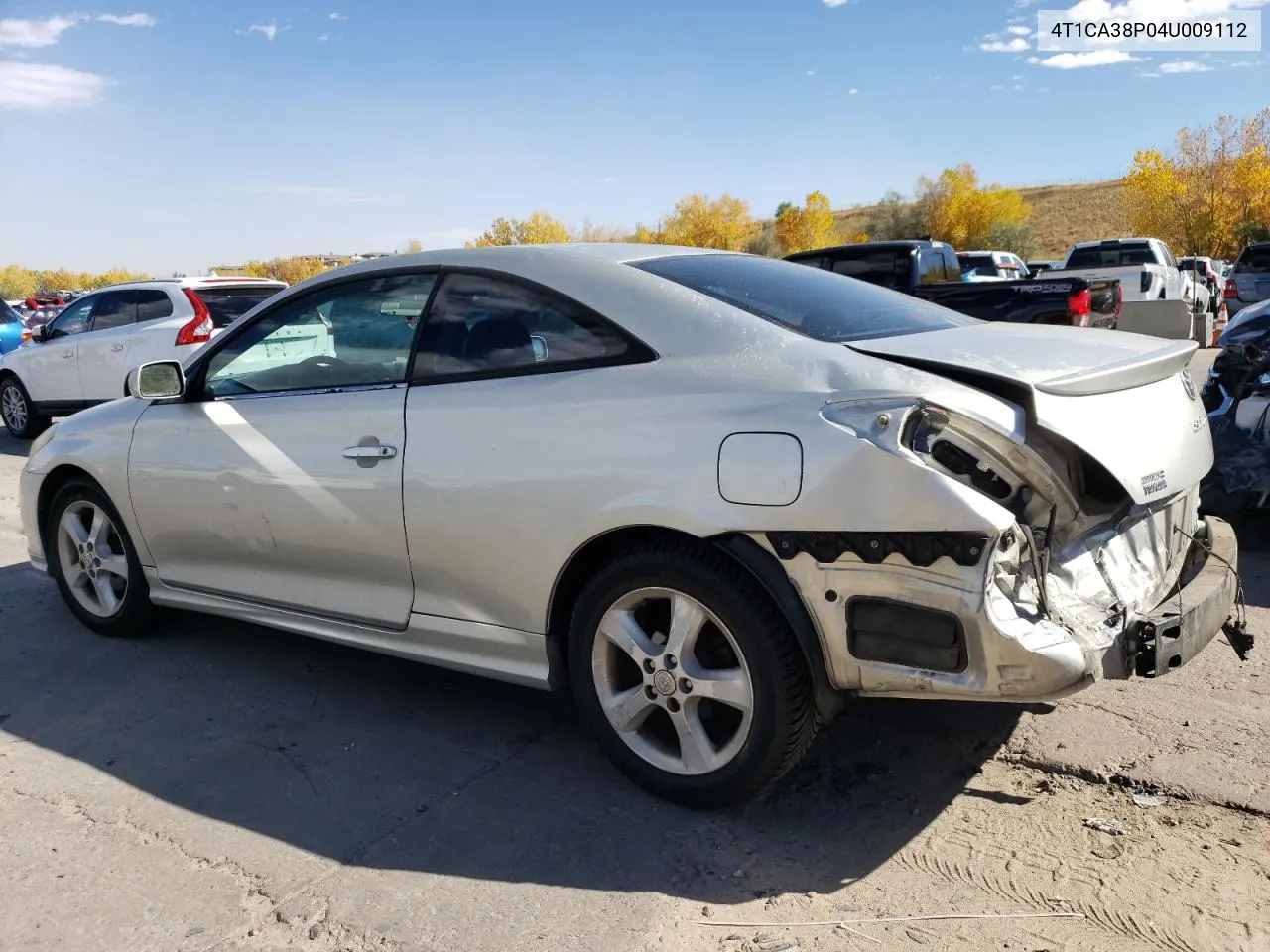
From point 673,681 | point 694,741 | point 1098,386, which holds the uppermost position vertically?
point 1098,386

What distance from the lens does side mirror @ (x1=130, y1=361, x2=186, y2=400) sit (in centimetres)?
423

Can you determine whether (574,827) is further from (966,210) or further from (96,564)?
(966,210)

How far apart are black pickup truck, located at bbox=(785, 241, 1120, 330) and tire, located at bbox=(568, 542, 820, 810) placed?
7669 mm

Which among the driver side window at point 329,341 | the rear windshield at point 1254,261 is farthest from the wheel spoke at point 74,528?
the rear windshield at point 1254,261

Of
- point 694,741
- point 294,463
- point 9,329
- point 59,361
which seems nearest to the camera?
point 694,741

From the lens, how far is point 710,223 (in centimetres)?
7300

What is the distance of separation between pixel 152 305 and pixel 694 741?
970cm

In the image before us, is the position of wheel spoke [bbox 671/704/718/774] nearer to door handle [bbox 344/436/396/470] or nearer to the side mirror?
door handle [bbox 344/436/396/470]

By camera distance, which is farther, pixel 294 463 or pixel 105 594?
pixel 105 594

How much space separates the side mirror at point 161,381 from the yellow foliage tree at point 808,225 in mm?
69519

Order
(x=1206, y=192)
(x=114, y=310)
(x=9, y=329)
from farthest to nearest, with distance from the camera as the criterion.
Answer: (x=1206, y=192), (x=9, y=329), (x=114, y=310)

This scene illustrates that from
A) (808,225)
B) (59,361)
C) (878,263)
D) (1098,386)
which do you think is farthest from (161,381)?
(808,225)

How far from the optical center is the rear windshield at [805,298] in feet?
A: 10.4

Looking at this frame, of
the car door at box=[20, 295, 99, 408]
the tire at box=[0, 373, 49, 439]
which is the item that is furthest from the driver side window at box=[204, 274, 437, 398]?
Result: the tire at box=[0, 373, 49, 439]
